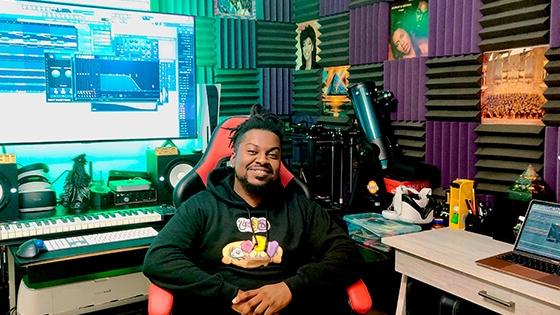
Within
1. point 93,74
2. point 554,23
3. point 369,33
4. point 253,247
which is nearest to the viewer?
point 253,247

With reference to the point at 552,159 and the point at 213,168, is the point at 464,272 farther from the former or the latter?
the point at 213,168

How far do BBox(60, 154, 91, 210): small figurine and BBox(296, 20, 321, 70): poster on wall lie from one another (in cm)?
181

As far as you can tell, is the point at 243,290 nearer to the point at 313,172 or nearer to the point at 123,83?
the point at 313,172

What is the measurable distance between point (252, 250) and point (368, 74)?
1752 mm

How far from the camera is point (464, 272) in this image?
184 centimetres

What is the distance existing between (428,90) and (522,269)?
4.17ft

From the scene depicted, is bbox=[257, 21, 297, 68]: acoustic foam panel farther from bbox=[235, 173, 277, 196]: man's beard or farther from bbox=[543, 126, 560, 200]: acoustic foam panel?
bbox=[543, 126, 560, 200]: acoustic foam panel

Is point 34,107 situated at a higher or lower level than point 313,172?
higher

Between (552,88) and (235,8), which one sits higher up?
(235,8)

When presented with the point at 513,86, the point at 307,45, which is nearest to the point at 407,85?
the point at 513,86

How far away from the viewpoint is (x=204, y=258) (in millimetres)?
→ 1917

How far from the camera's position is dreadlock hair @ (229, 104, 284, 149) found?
→ 79.7 inches

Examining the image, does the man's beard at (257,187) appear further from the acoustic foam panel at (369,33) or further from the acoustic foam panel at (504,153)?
the acoustic foam panel at (369,33)

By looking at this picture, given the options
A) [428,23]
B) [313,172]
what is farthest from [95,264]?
[428,23]
